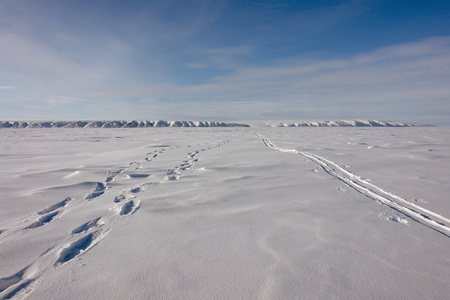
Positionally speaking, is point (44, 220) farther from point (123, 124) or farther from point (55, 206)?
point (123, 124)

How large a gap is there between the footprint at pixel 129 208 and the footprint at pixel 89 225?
22 centimetres

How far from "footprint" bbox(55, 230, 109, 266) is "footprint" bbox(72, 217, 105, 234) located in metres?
0.14

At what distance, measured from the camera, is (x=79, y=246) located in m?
1.87

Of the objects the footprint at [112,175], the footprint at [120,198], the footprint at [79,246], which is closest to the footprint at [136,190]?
the footprint at [120,198]

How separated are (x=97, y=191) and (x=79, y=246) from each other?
1619 mm

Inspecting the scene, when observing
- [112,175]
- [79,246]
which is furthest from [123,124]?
[79,246]

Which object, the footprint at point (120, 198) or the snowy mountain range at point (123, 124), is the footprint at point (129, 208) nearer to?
the footprint at point (120, 198)

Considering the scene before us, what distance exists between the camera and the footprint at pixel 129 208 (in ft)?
8.31

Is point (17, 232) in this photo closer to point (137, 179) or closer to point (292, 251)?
point (137, 179)

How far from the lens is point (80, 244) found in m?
1.90

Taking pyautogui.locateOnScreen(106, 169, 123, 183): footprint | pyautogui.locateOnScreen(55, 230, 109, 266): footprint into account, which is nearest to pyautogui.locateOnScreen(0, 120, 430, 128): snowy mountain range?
pyautogui.locateOnScreen(106, 169, 123, 183): footprint

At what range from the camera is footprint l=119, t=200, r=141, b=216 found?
2534 millimetres

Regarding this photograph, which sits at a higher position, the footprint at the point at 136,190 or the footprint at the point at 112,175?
the footprint at the point at 136,190

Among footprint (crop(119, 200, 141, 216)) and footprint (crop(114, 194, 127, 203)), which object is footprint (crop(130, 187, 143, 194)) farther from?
footprint (crop(119, 200, 141, 216))
